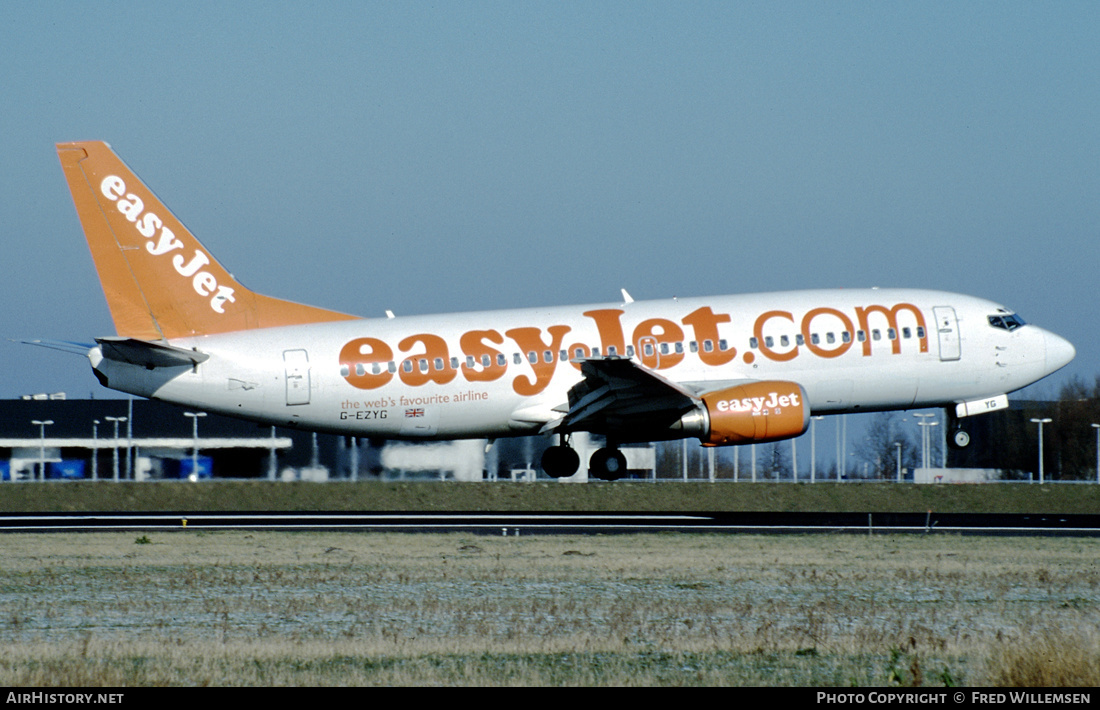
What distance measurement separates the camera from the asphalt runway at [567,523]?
34875 mm

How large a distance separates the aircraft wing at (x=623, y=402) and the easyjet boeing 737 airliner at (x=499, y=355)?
6cm

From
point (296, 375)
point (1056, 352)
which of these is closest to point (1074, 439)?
point (1056, 352)


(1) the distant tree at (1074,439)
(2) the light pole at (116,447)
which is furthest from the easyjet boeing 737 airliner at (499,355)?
(1) the distant tree at (1074,439)

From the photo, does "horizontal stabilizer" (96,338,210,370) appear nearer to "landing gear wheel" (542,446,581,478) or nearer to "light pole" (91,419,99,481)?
"landing gear wheel" (542,446,581,478)

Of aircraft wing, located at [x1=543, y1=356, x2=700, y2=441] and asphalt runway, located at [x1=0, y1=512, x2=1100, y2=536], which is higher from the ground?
aircraft wing, located at [x1=543, y1=356, x2=700, y2=441]

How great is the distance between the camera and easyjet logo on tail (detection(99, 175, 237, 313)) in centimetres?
3578

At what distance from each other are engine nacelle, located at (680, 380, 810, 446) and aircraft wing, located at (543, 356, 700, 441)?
76 cm

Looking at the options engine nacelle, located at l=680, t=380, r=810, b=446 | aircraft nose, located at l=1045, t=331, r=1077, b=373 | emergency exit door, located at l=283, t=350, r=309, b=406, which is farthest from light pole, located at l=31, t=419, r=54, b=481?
aircraft nose, located at l=1045, t=331, r=1077, b=373

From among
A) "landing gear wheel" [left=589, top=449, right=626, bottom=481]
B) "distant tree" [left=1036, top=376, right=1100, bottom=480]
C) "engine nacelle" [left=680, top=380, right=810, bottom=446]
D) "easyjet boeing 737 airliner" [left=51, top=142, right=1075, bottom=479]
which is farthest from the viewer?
"distant tree" [left=1036, top=376, right=1100, bottom=480]

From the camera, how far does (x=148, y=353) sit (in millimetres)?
33719

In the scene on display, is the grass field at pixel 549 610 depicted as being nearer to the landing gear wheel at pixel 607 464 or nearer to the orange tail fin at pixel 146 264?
the landing gear wheel at pixel 607 464

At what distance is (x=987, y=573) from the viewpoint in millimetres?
25484

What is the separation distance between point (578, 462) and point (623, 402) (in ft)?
11.7
